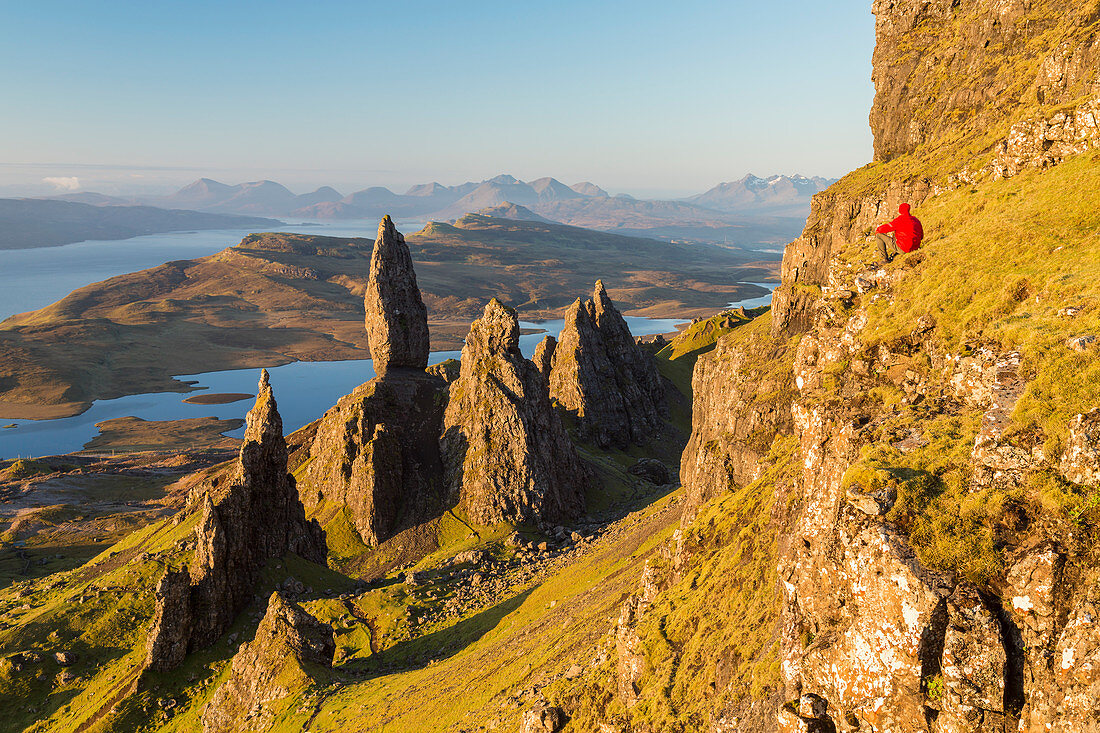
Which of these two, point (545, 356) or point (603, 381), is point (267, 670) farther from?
point (545, 356)

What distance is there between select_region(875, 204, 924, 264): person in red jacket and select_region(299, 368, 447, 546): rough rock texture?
80.4m

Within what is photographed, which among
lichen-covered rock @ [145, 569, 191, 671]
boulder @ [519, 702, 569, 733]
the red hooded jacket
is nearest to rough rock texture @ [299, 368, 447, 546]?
lichen-covered rock @ [145, 569, 191, 671]

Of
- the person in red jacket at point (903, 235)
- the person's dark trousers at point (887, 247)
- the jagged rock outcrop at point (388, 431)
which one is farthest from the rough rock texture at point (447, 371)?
the person in red jacket at point (903, 235)

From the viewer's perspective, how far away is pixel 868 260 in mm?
27312

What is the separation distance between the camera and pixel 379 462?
3762 inches

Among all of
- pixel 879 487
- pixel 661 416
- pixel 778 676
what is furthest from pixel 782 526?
pixel 661 416

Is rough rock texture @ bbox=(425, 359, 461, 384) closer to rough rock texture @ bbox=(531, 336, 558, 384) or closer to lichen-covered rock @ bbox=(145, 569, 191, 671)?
rough rock texture @ bbox=(531, 336, 558, 384)

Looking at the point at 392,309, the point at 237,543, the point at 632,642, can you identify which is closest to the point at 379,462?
the point at 392,309

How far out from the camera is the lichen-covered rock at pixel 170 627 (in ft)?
178

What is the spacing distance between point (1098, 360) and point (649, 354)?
506 feet

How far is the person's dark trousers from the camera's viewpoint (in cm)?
2672

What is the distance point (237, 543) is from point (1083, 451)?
220 feet

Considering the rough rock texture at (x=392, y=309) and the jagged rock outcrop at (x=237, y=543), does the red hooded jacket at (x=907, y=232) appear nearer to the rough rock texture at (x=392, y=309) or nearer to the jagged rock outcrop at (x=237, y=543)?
the jagged rock outcrop at (x=237, y=543)

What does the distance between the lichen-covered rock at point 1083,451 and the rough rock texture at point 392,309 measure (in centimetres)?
10510
